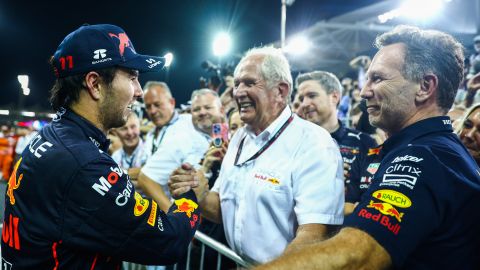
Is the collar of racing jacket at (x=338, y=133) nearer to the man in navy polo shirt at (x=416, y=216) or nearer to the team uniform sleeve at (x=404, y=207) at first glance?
the man in navy polo shirt at (x=416, y=216)

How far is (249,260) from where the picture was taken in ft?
7.82

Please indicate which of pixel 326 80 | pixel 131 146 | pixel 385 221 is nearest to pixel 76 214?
pixel 385 221

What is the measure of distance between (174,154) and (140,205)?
2242mm

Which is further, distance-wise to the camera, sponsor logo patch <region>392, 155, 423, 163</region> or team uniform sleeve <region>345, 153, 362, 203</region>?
team uniform sleeve <region>345, 153, 362, 203</region>

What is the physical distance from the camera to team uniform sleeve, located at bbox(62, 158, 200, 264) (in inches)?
65.0

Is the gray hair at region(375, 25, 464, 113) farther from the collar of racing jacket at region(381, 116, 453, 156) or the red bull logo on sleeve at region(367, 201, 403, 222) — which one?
the red bull logo on sleeve at region(367, 201, 403, 222)

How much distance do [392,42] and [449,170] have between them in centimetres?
75

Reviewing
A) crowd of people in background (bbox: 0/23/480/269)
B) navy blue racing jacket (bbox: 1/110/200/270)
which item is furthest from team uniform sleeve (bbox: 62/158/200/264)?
crowd of people in background (bbox: 0/23/480/269)

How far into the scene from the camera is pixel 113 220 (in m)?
1.68

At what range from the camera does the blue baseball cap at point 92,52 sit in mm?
1888

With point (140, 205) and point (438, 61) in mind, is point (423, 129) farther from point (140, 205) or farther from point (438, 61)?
point (140, 205)

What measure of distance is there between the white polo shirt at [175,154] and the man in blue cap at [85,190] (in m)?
1.92

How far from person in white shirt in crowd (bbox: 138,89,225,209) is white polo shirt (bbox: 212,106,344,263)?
1493 mm

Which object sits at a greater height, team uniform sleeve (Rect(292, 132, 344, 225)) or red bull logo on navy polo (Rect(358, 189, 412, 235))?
red bull logo on navy polo (Rect(358, 189, 412, 235))
